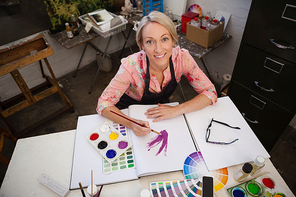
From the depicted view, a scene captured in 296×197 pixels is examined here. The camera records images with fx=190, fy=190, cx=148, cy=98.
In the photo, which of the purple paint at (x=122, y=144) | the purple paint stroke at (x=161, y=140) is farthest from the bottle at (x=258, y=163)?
the purple paint at (x=122, y=144)

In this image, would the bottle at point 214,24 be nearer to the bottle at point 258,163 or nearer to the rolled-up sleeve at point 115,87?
the rolled-up sleeve at point 115,87

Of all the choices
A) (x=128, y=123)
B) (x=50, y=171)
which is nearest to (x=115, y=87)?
(x=128, y=123)

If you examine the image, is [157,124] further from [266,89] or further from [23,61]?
[23,61]

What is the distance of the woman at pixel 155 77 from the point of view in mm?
1184

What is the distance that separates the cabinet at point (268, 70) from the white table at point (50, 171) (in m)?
0.86

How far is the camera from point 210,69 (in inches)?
116

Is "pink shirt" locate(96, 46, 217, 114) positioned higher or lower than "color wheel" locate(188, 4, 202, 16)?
lower

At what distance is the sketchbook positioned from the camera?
37.9 inches

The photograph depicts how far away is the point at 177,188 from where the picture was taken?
91 cm

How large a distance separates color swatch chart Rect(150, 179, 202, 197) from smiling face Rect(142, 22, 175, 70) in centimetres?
74

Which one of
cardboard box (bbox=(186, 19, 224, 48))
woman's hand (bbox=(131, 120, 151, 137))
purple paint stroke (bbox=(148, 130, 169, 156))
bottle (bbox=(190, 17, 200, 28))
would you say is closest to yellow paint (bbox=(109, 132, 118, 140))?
woman's hand (bbox=(131, 120, 151, 137))

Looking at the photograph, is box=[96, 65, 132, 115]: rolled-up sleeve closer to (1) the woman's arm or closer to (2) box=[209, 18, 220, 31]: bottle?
(1) the woman's arm

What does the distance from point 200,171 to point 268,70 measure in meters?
1.18

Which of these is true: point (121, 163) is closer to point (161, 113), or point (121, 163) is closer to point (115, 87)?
point (161, 113)
